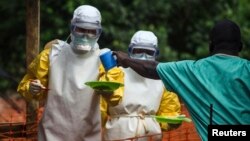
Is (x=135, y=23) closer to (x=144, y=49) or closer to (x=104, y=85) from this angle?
(x=144, y=49)

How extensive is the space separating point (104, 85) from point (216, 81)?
1.17 m

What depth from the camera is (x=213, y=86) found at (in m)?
6.49

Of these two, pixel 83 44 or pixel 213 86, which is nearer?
pixel 213 86

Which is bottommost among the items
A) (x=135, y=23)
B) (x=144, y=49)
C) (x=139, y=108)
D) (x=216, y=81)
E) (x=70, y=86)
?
(x=135, y=23)

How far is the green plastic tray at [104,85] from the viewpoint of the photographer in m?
7.32

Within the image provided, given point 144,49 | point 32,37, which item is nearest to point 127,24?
point 32,37

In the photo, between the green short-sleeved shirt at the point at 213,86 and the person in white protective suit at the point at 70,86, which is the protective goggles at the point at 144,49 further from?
the green short-sleeved shirt at the point at 213,86

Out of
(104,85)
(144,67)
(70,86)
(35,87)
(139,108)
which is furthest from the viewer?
(139,108)

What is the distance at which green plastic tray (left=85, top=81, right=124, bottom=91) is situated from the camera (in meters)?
7.32

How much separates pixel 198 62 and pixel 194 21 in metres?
12.3

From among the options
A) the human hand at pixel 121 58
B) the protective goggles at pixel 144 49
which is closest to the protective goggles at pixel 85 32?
the human hand at pixel 121 58

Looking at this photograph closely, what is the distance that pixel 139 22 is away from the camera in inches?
674

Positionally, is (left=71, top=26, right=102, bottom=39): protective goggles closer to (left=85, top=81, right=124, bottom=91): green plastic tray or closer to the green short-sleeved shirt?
(left=85, top=81, right=124, bottom=91): green plastic tray

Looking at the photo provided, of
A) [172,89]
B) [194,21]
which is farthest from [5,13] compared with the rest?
[172,89]
